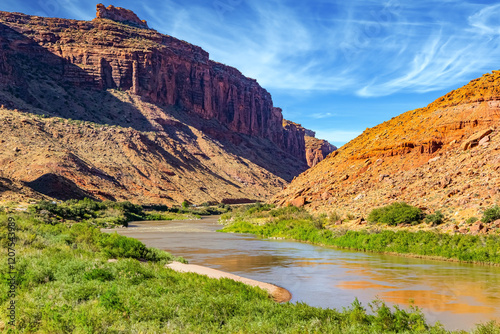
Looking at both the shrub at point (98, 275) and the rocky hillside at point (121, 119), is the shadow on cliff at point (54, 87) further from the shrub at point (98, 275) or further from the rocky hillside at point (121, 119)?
the shrub at point (98, 275)

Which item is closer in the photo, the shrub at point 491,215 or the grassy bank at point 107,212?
the shrub at point 491,215

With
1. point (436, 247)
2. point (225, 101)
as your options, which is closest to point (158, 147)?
point (225, 101)

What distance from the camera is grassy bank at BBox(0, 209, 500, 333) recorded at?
29.1 ft

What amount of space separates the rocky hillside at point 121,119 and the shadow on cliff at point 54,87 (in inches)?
11.0

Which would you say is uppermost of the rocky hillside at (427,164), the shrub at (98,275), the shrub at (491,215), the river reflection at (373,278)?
the rocky hillside at (427,164)

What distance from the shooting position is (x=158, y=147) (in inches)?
4028

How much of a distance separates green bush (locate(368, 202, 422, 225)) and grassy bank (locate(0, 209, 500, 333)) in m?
17.3

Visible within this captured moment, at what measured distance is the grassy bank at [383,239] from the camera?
2053cm

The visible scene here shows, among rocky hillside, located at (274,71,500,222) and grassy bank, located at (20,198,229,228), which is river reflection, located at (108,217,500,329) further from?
grassy bank, located at (20,198,229,228)

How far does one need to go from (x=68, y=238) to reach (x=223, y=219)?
38571 millimetres

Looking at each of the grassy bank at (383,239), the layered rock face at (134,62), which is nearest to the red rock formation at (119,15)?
the layered rock face at (134,62)

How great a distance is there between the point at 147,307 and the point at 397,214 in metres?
21.9

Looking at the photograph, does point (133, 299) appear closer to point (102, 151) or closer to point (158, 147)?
point (102, 151)

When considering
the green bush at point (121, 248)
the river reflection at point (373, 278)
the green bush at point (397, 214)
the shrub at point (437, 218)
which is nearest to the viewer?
the river reflection at point (373, 278)
